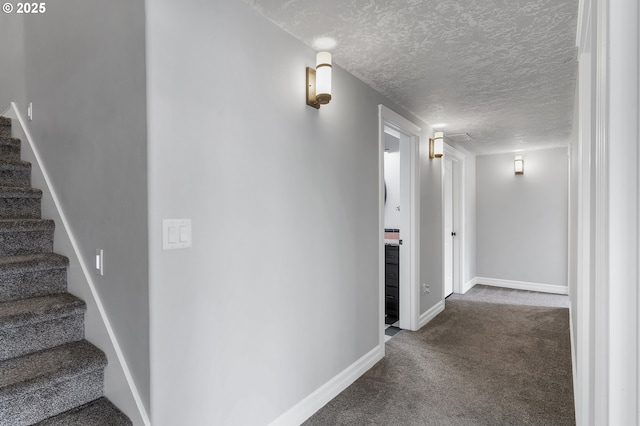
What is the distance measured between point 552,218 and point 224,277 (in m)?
5.40

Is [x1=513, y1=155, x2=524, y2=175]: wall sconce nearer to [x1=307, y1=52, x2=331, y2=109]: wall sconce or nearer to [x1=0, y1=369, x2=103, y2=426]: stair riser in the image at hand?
[x1=307, y1=52, x2=331, y2=109]: wall sconce

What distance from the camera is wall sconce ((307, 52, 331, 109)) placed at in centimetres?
209

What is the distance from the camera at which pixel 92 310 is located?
5.70 feet

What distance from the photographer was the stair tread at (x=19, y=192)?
2.16 m

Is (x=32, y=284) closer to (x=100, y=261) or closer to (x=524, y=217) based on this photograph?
(x=100, y=261)

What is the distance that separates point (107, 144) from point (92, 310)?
32.3 inches

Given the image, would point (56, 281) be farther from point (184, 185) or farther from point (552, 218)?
point (552, 218)

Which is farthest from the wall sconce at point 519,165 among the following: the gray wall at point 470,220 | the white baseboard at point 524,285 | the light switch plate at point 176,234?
the light switch plate at point 176,234

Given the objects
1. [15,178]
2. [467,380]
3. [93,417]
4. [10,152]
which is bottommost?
[467,380]

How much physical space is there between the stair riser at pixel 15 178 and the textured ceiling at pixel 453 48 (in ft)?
6.57

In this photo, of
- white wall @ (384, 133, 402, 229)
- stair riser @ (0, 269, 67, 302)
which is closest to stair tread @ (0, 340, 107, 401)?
stair riser @ (0, 269, 67, 302)

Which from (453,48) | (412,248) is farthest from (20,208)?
(412,248)

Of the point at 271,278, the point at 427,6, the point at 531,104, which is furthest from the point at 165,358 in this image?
the point at 531,104

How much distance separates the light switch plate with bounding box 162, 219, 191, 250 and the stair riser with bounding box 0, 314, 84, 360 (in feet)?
2.69
